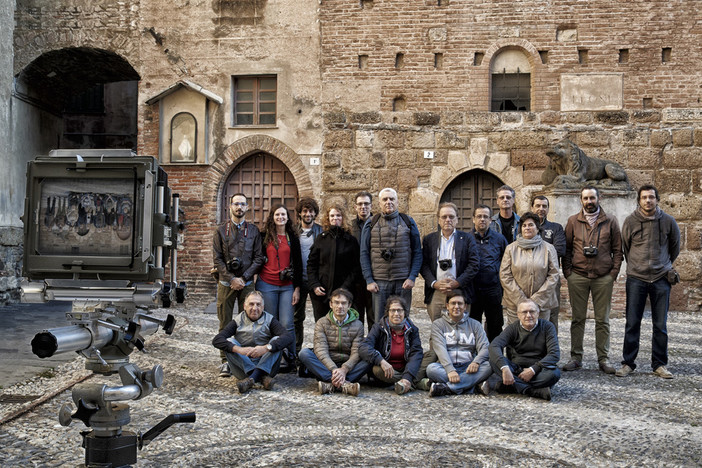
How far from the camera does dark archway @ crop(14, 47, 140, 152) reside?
14531 millimetres

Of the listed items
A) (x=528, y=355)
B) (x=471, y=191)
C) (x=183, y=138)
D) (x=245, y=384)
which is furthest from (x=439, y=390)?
(x=183, y=138)

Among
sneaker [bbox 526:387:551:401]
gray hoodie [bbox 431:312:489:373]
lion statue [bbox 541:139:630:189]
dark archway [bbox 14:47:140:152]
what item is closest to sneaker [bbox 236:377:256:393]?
gray hoodie [bbox 431:312:489:373]

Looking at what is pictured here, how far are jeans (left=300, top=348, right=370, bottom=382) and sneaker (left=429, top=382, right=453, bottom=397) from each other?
2.08 ft

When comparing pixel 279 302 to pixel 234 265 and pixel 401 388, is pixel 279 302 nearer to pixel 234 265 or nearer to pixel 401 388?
pixel 234 265

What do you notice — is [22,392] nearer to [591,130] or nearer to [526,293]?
[526,293]

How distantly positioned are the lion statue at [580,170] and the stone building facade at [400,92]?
304mm

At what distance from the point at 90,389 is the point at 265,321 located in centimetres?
361

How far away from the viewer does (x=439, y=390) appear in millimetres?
6168

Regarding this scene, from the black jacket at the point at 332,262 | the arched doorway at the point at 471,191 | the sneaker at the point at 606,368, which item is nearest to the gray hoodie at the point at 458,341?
the black jacket at the point at 332,262

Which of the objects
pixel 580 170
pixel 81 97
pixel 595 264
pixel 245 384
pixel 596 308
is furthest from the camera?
pixel 81 97

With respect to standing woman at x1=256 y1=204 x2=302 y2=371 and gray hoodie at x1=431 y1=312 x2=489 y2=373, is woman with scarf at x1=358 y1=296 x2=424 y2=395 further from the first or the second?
standing woman at x1=256 y1=204 x2=302 y2=371

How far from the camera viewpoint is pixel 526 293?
22.9ft

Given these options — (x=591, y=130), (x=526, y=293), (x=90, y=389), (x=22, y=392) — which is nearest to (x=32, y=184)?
(x=90, y=389)

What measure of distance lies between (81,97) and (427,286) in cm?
1356
